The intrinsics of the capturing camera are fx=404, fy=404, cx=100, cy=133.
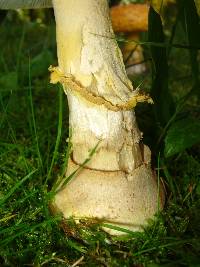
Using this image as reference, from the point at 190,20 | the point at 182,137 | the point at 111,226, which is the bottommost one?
the point at 111,226

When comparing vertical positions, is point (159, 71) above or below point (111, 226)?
above

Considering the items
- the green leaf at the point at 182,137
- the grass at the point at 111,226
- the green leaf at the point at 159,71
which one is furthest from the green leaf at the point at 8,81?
the green leaf at the point at 182,137

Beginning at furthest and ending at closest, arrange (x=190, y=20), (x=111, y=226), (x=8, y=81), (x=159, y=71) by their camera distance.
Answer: (x=8, y=81) → (x=159, y=71) → (x=190, y=20) → (x=111, y=226)

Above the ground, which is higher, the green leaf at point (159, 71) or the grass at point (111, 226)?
the green leaf at point (159, 71)

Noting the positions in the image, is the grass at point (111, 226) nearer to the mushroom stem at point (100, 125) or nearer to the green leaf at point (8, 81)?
the mushroom stem at point (100, 125)

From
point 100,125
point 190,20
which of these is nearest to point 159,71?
point 190,20

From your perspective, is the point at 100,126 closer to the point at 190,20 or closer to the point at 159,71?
the point at 159,71

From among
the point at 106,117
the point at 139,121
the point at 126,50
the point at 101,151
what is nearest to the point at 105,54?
the point at 106,117
